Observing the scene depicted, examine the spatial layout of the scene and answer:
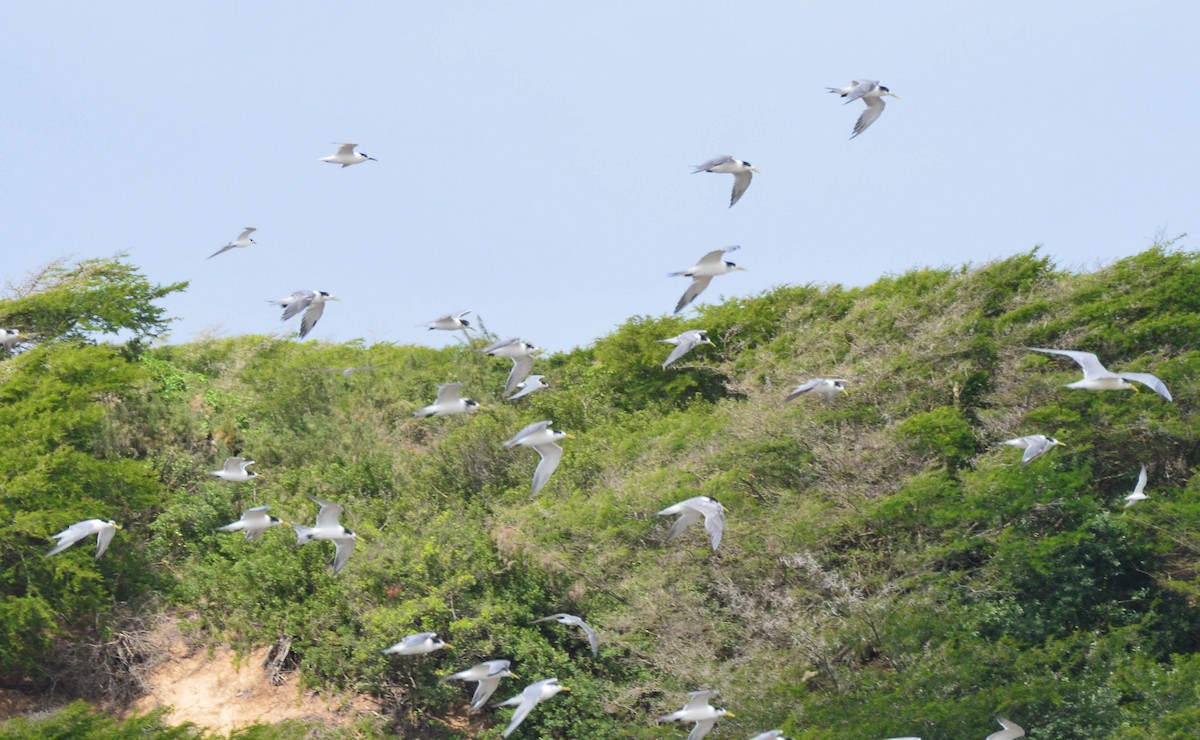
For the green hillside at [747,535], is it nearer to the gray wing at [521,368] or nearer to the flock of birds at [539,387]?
the flock of birds at [539,387]

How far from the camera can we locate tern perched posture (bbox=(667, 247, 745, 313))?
68.3ft

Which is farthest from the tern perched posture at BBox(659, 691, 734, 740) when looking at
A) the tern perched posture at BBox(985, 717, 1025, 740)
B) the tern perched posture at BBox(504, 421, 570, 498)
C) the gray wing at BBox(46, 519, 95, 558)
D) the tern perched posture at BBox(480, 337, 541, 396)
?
the gray wing at BBox(46, 519, 95, 558)

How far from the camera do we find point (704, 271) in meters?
21.2

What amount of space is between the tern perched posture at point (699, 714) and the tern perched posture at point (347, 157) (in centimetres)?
858

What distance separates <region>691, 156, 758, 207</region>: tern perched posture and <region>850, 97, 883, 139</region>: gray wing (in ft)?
4.97

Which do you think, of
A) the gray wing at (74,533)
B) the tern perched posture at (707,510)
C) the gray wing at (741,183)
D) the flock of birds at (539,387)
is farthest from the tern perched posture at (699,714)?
the gray wing at (74,533)

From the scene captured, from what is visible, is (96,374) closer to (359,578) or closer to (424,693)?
(359,578)

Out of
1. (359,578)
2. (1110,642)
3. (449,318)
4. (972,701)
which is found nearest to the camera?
(449,318)

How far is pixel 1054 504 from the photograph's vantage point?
26391mm

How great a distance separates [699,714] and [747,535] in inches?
252

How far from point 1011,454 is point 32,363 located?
20.2 meters

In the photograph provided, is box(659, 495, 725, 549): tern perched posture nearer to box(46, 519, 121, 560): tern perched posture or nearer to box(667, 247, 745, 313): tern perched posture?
box(667, 247, 745, 313): tern perched posture

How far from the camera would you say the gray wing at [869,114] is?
20.9m

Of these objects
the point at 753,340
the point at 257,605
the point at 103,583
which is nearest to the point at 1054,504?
the point at 753,340
